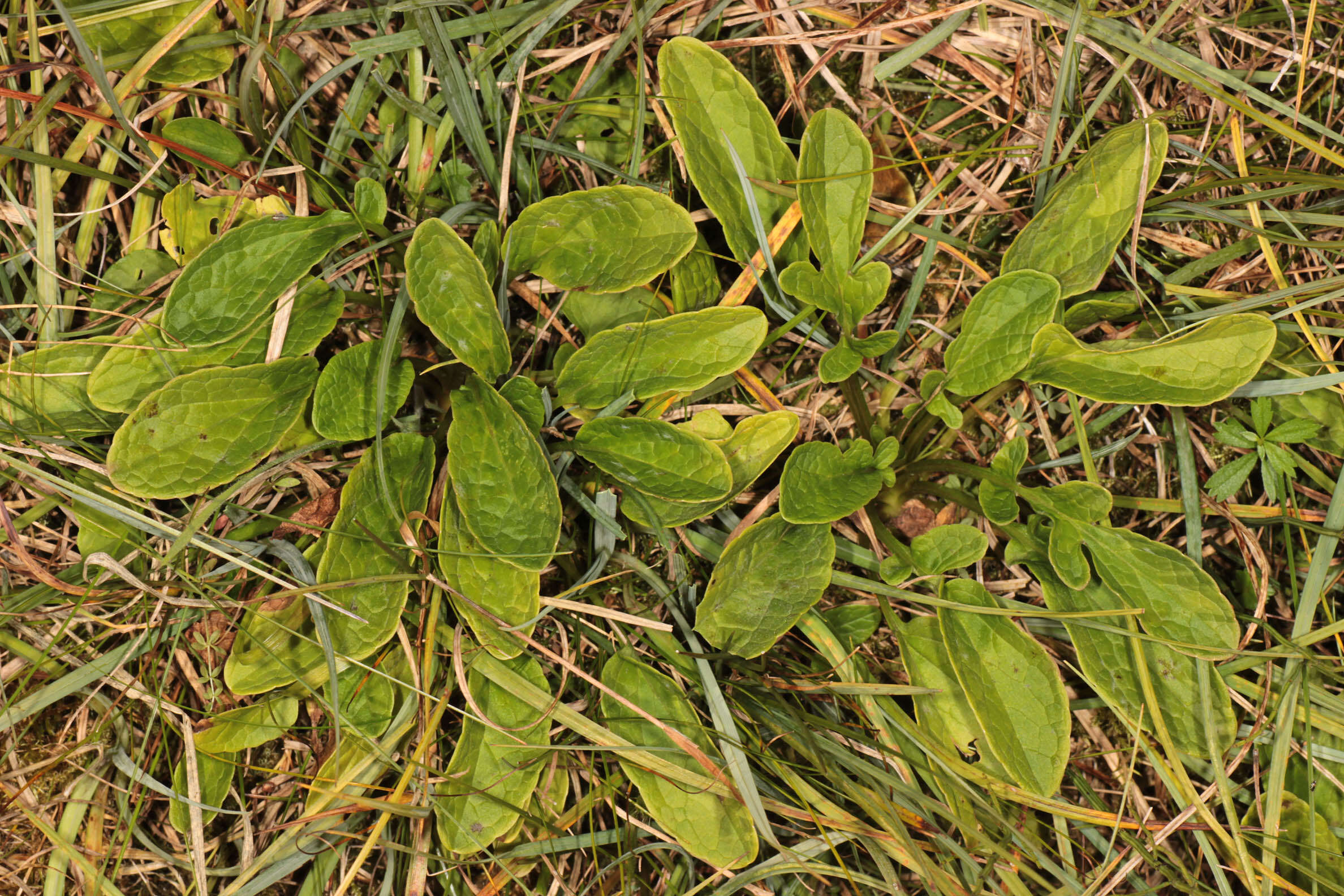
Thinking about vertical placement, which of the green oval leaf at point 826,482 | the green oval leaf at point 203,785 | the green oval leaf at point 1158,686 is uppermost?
the green oval leaf at point 826,482

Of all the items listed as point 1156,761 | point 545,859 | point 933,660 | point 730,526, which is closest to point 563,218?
point 730,526

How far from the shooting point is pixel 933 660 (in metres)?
1.98

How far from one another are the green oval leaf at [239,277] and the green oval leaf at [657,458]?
0.66 meters

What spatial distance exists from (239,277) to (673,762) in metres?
1.33

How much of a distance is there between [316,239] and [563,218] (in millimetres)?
502

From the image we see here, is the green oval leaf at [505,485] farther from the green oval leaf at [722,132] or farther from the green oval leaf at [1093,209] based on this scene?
the green oval leaf at [1093,209]

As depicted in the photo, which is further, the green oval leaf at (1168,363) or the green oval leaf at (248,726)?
the green oval leaf at (248,726)

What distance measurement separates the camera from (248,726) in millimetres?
1983

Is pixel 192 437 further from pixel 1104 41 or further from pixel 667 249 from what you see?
pixel 1104 41

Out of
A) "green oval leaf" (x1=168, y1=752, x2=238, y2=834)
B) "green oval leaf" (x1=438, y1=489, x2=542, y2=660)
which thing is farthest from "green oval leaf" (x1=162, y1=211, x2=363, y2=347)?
"green oval leaf" (x1=168, y1=752, x2=238, y2=834)

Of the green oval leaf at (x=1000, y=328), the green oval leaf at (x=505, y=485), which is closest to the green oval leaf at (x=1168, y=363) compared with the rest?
the green oval leaf at (x=1000, y=328)

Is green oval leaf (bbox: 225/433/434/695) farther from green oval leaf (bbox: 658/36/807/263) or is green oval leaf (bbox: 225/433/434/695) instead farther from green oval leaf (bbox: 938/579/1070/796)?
green oval leaf (bbox: 938/579/1070/796)

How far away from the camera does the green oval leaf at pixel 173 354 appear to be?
6.00 ft

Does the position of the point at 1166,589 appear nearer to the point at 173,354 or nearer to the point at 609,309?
the point at 609,309
